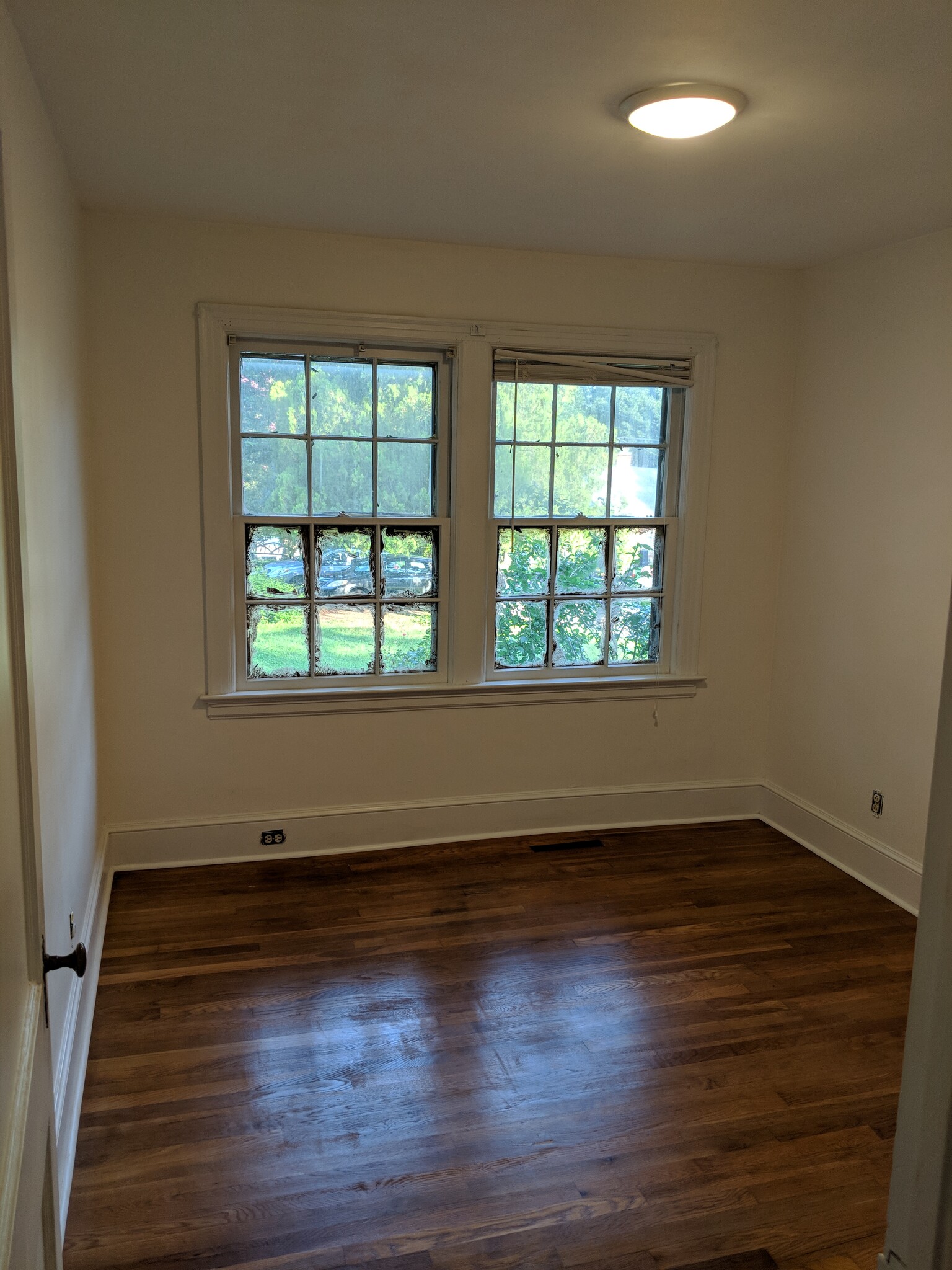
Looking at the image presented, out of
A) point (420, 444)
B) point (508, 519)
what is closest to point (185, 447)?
point (420, 444)

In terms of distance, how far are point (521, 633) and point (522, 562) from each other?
342 mm

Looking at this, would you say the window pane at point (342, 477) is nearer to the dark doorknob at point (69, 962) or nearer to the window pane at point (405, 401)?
the window pane at point (405, 401)

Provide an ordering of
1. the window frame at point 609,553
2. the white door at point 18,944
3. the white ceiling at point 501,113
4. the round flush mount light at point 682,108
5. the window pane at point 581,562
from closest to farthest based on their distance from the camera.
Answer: the white door at point 18,944 → the white ceiling at point 501,113 → the round flush mount light at point 682,108 → the window frame at point 609,553 → the window pane at point 581,562

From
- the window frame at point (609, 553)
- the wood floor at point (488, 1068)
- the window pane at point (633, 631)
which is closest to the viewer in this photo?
the wood floor at point (488, 1068)

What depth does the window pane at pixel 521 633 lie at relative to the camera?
4457mm

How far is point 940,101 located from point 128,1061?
3.49 meters

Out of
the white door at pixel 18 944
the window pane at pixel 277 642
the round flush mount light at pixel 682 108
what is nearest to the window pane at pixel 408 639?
the window pane at pixel 277 642

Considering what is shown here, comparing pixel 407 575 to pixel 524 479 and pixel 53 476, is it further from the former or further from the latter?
pixel 53 476

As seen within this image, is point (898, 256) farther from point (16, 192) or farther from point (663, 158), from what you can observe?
point (16, 192)

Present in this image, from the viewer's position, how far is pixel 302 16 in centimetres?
202

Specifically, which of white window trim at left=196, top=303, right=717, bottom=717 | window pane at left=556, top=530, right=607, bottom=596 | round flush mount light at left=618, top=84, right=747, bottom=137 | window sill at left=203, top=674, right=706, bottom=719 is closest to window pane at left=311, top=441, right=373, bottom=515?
white window trim at left=196, top=303, right=717, bottom=717

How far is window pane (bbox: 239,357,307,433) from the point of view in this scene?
156 inches

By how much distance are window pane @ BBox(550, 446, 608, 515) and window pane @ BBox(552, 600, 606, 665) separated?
0.45 m

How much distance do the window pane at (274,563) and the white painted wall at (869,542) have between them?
2398 millimetres
